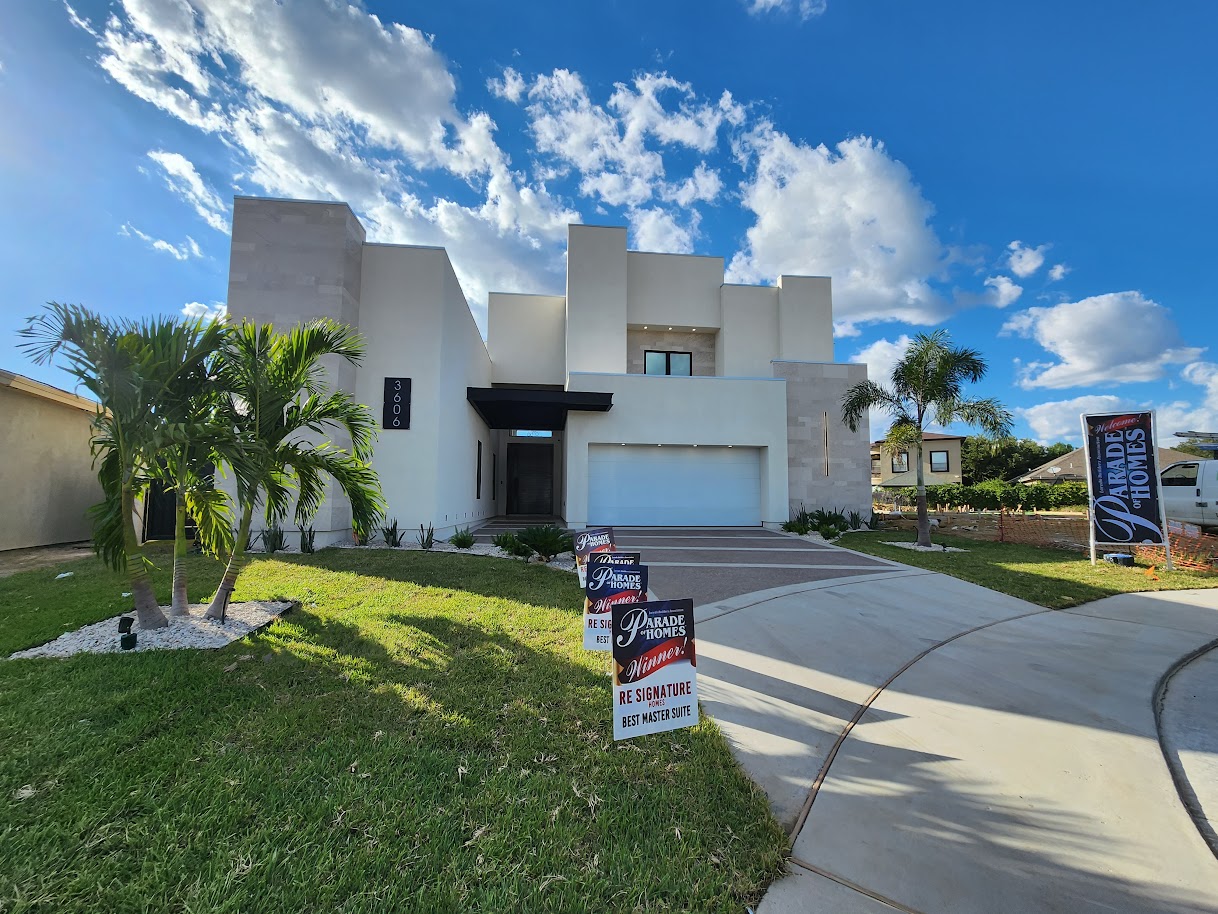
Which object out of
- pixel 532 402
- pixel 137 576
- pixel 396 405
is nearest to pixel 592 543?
pixel 137 576

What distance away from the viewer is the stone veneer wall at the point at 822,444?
1667 centimetres

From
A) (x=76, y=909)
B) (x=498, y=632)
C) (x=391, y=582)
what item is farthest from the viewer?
(x=391, y=582)

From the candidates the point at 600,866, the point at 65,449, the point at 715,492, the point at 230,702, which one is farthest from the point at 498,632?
the point at 65,449

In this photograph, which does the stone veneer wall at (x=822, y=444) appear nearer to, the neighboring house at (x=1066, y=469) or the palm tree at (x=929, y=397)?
the palm tree at (x=929, y=397)

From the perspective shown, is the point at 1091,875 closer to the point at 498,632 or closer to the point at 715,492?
the point at 498,632

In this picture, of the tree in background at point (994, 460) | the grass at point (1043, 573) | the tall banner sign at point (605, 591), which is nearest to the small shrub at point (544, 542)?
the tall banner sign at point (605, 591)

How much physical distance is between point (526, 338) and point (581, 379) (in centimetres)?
553

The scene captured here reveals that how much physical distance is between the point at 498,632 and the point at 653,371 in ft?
→ 52.6

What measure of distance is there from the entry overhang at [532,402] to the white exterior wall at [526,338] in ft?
9.83

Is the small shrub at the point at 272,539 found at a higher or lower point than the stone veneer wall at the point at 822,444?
lower

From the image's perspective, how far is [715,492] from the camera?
15.9 m

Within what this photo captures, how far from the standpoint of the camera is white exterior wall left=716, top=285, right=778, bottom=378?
1911 centimetres

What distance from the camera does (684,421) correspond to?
1538 cm

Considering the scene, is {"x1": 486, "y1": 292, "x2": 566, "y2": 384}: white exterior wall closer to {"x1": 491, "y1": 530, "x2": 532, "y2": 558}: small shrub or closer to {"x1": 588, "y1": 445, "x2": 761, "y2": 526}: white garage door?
{"x1": 588, "y1": 445, "x2": 761, "y2": 526}: white garage door
